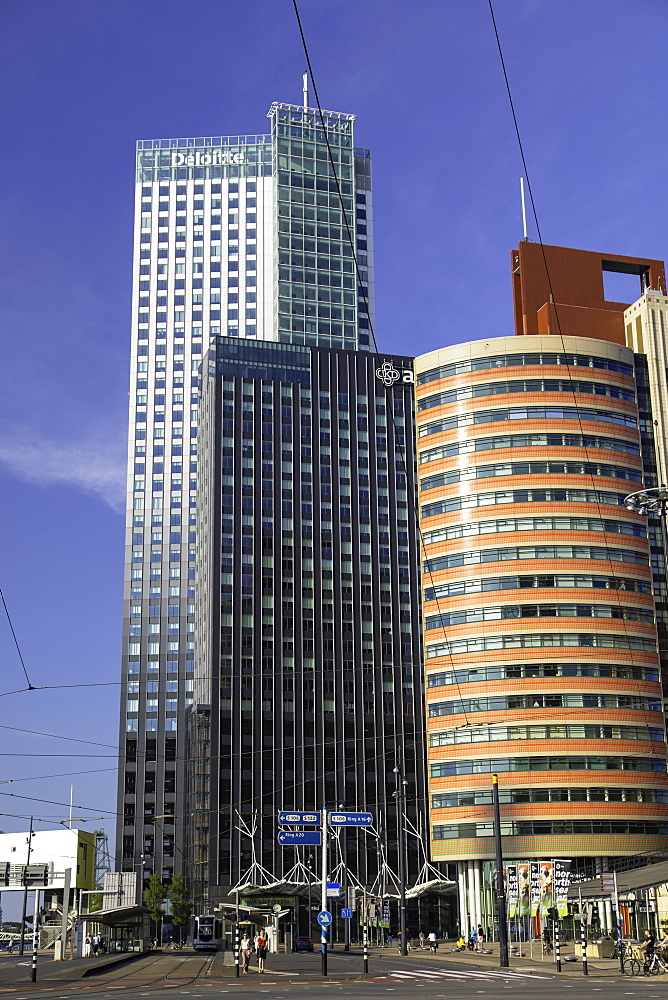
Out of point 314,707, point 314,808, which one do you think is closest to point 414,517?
point 314,707

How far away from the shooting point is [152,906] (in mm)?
141625

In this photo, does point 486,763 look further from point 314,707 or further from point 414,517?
point 414,517

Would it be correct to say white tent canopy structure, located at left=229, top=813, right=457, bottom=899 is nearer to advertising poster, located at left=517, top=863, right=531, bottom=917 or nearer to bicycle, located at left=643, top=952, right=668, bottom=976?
advertising poster, located at left=517, top=863, right=531, bottom=917

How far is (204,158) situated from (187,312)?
1112 inches

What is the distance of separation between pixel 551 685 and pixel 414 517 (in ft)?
188

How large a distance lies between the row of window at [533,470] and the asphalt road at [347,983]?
161 ft

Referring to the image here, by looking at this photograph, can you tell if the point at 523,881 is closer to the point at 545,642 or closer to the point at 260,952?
the point at 260,952

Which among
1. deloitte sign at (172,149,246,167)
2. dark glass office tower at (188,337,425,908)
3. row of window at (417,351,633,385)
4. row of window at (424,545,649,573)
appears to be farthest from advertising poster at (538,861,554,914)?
deloitte sign at (172,149,246,167)

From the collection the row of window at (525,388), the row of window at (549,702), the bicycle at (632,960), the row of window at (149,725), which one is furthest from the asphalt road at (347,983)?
the row of window at (149,725)

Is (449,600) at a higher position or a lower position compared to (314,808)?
higher

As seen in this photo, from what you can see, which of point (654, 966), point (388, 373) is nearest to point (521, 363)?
point (388, 373)

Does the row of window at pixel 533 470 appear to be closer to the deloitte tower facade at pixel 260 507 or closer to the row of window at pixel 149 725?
the deloitte tower facade at pixel 260 507

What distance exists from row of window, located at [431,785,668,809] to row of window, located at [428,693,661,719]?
6.54 meters

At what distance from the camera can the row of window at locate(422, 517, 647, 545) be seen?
9838cm
